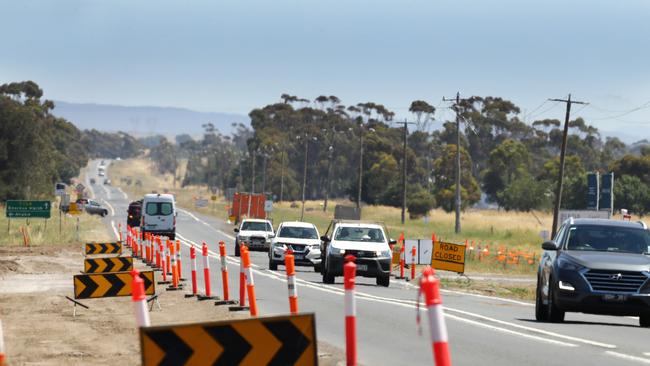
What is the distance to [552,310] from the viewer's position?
19.3 metres

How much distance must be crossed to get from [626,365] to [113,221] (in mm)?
89585

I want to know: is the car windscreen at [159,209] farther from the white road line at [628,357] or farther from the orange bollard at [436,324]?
the orange bollard at [436,324]

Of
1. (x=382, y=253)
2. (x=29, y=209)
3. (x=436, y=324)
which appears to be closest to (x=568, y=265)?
(x=436, y=324)

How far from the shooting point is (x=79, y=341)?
1800 cm

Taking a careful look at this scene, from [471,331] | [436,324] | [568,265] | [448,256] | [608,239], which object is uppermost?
[608,239]

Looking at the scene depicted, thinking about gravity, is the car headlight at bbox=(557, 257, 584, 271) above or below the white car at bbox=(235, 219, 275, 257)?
above

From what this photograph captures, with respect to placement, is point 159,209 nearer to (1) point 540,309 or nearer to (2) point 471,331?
(1) point 540,309

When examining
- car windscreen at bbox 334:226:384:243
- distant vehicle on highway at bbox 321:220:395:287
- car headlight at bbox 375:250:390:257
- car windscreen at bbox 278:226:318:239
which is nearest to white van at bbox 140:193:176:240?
car windscreen at bbox 278:226:318:239

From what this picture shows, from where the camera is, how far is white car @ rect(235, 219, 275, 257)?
54.4 meters

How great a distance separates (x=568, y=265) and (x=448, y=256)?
1821cm

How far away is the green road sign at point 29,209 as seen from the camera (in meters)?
63.8

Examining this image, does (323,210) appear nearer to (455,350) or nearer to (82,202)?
(82,202)

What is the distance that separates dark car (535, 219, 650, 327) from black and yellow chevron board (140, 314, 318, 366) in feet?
32.9

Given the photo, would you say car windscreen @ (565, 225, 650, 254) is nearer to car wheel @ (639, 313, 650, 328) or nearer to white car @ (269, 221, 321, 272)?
car wheel @ (639, 313, 650, 328)
